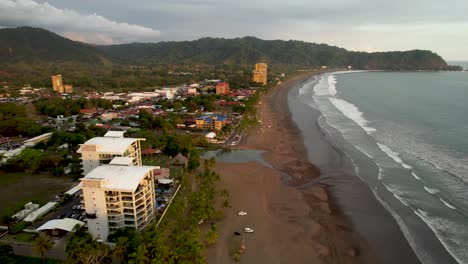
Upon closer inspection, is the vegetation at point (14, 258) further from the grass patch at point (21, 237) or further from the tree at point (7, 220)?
the tree at point (7, 220)

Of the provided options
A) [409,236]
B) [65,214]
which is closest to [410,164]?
[409,236]

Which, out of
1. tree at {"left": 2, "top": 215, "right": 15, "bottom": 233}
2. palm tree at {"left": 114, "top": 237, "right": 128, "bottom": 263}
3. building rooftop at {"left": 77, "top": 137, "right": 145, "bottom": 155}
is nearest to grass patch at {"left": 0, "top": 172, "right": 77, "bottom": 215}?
tree at {"left": 2, "top": 215, "right": 15, "bottom": 233}

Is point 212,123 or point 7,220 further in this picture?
point 212,123

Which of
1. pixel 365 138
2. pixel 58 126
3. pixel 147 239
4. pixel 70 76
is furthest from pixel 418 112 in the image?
pixel 70 76

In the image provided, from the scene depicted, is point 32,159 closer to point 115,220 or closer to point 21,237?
point 21,237

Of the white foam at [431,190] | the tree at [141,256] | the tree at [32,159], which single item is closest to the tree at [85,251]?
the tree at [141,256]
